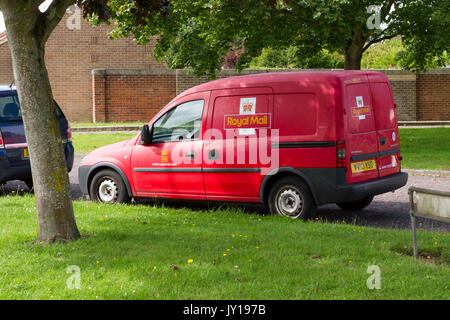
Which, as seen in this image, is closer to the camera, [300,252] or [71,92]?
[300,252]

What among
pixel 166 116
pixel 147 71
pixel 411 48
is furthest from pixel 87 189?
pixel 147 71

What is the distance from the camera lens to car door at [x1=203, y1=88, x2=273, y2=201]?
845cm

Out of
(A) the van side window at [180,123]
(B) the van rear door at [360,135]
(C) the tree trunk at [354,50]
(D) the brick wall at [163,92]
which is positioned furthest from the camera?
(D) the brick wall at [163,92]

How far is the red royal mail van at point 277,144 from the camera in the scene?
8000mm

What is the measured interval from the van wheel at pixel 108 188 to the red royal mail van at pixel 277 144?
0.25 m

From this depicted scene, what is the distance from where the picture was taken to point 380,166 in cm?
859

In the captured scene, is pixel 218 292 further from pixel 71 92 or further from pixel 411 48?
pixel 71 92

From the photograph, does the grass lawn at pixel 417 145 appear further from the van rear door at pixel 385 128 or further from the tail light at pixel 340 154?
the tail light at pixel 340 154

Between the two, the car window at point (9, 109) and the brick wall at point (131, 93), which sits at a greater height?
the brick wall at point (131, 93)

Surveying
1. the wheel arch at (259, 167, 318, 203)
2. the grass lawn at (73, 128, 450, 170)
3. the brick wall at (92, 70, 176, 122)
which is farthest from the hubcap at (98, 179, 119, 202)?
the brick wall at (92, 70, 176, 122)

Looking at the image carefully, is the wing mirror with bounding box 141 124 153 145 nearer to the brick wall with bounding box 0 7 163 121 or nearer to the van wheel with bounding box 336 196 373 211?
the van wheel with bounding box 336 196 373 211

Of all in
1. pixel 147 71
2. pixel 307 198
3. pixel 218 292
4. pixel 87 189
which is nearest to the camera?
pixel 218 292

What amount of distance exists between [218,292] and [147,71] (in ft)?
78.7

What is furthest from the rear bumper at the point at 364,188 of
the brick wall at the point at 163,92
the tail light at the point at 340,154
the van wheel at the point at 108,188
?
the brick wall at the point at 163,92
